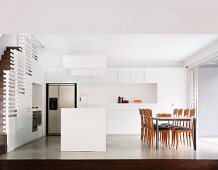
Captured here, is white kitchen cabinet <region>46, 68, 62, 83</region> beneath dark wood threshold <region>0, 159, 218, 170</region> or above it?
above

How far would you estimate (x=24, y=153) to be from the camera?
7961 millimetres

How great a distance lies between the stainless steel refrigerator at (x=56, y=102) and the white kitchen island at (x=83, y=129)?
171 inches

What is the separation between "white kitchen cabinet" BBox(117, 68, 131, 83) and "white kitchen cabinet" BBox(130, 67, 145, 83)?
0.13 meters

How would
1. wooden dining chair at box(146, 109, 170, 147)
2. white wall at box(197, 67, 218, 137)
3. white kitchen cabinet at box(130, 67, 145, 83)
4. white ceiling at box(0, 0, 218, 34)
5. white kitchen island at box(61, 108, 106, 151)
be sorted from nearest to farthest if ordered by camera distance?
white ceiling at box(0, 0, 218, 34), white kitchen island at box(61, 108, 106, 151), wooden dining chair at box(146, 109, 170, 147), white kitchen cabinet at box(130, 67, 145, 83), white wall at box(197, 67, 218, 137)

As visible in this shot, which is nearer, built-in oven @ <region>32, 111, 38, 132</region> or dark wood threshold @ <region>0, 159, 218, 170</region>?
dark wood threshold @ <region>0, 159, 218, 170</region>

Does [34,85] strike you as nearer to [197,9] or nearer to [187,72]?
[187,72]

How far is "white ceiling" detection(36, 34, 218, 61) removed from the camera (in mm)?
8898

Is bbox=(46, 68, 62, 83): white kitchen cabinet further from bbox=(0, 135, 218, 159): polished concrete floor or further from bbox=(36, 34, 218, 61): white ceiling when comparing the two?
bbox=(0, 135, 218, 159): polished concrete floor

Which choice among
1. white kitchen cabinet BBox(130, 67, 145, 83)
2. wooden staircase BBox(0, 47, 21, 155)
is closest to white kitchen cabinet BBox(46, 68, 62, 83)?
white kitchen cabinet BBox(130, 67, 145, 83)

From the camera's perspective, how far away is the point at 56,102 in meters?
12.8

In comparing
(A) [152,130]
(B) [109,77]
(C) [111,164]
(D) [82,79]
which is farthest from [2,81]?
(B) [109,77]

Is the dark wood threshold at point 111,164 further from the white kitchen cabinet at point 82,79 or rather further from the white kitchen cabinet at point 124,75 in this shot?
the white kitchen cabinet at point 124,75

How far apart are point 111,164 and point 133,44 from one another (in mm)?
3996

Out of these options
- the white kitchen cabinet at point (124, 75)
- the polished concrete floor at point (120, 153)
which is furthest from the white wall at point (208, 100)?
the polished concrete floor at point (120, 153)
